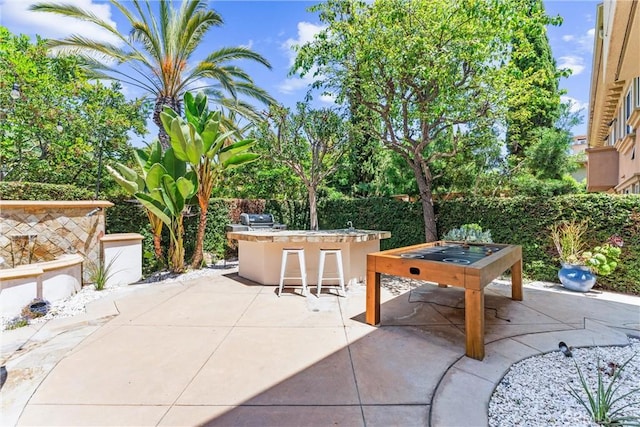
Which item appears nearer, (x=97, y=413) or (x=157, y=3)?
(x=97, y=413)

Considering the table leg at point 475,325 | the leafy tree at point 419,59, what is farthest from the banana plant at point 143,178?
the table leg at point 475,325

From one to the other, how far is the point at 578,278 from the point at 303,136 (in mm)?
7529

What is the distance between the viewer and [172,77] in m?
8.62

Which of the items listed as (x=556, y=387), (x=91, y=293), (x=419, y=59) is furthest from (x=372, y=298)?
(x=91, y=293)

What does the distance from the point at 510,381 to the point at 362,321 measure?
1733 mm

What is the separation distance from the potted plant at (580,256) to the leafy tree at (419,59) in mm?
2525

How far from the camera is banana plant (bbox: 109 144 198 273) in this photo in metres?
5.98

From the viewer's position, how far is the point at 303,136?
9.28 meters

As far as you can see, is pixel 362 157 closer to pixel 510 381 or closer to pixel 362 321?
pixel 362 321

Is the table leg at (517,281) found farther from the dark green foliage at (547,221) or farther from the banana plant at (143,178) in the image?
the banana plant at (143,178)

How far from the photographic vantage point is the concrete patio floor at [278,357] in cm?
216

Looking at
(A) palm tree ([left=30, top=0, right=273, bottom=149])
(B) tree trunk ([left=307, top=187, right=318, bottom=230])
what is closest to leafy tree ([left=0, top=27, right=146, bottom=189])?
(A) palm tree ([left=30, top=0, right=273, bottom=149])

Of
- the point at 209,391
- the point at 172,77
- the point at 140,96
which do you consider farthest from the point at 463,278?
the point at 140,96

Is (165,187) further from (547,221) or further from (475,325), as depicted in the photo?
(547,221)
